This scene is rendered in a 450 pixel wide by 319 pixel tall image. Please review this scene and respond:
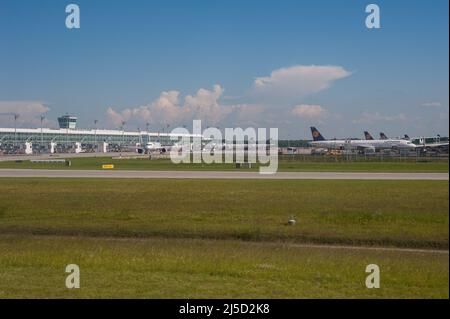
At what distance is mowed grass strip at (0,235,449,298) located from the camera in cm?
1119

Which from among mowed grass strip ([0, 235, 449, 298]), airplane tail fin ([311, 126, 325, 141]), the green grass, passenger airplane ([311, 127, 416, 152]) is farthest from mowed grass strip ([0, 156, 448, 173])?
airplane tail fin ([311, 126, 325, 141])

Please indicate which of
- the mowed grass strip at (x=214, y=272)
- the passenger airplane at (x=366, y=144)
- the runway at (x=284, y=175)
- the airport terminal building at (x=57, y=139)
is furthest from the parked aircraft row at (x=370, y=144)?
the mowed grass strip at (x=214, y=272)

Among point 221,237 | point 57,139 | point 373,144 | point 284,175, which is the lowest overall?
point 221,237

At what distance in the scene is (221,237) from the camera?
21.2 meters

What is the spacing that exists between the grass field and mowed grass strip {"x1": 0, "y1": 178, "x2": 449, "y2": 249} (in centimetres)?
6

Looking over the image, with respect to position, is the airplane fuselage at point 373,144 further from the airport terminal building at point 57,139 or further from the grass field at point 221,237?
the grass field at point 221,237

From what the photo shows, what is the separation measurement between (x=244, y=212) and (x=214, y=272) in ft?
41.2

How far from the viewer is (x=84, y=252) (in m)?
16.7

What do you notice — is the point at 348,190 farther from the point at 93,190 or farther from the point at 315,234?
the point at 93,190

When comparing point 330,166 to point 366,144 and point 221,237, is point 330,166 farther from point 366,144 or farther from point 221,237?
point 366,144

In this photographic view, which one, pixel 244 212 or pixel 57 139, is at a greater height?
pixel 57 139

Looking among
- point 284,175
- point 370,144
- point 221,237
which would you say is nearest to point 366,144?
point 370,144

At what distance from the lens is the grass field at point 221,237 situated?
11.9 meters

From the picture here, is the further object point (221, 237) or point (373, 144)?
point (373, 144)
